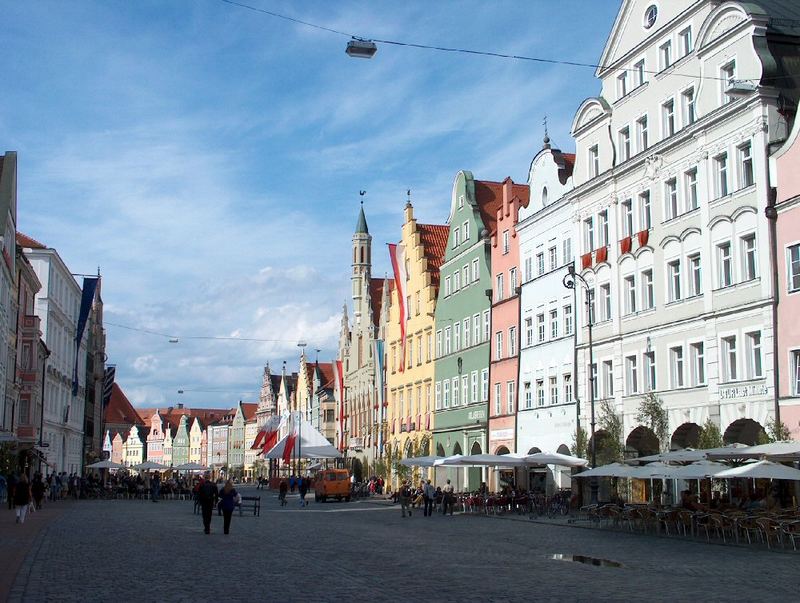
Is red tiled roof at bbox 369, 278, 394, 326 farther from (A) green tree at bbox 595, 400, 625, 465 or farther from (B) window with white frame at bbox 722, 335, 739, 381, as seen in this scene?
(B) window with white frame at bbox 722, 335, 739, 381

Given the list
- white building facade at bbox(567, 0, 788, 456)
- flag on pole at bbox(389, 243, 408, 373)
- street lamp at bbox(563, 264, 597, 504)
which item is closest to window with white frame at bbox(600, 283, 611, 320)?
white building facade at bbox(567, 0, 788, 456)

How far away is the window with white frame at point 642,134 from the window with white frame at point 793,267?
34.4 feet

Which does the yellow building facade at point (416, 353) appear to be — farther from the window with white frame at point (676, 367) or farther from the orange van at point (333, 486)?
the window with white frame at point (676, 367)

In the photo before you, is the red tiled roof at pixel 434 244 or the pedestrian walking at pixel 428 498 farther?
the red tiled roof at pixel 434 244

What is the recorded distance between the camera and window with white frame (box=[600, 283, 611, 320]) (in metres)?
46.9

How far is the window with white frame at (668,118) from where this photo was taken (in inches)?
1654

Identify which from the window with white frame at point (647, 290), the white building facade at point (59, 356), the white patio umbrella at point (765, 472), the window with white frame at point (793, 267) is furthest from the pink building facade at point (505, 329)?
the white building facade at point (59, 356)

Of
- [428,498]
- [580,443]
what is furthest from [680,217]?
[428,498]

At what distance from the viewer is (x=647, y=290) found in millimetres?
43719

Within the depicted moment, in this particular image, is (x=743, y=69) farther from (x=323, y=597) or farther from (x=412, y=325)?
(x=412, y=325)

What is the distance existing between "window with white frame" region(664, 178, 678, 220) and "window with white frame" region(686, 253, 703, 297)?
2199mm

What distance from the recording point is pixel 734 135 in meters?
37.6

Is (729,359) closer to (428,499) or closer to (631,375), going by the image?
(631,375)

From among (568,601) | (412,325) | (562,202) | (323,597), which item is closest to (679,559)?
(568,601)
